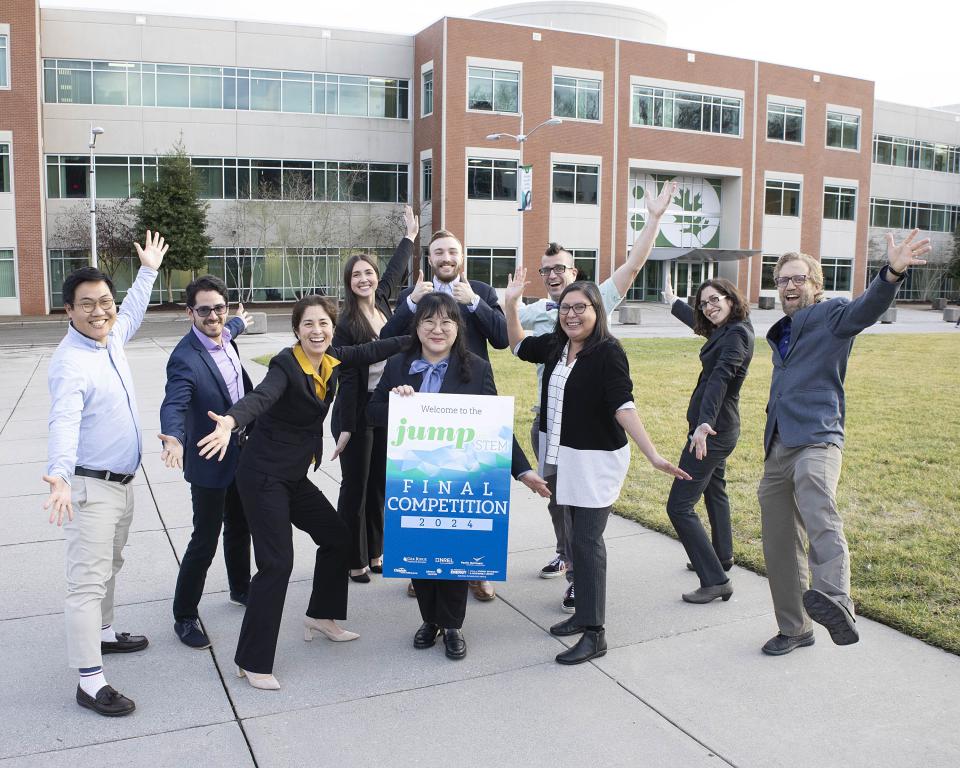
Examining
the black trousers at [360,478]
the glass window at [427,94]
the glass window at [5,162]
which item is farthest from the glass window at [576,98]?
the black trousers at [360,478]

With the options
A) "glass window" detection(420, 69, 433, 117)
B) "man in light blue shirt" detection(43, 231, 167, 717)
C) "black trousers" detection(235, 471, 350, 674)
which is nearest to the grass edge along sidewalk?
"black trousers" detection(235, 471, 350, 674)

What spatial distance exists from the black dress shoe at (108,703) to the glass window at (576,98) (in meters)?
42.6

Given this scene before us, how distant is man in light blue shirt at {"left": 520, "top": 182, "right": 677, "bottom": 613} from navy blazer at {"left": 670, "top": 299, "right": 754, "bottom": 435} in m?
0.66

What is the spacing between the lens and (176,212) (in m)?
39.1

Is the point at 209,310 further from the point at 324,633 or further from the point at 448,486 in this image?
the point at 324,633

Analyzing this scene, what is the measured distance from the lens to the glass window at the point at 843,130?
2039 inches

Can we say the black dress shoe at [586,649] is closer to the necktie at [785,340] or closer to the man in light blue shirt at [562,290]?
the man in light blue shirt at [562,290]

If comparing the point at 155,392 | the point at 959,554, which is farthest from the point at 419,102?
the point at 959,554

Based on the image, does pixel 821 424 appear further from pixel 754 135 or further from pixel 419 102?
pixel 754 135

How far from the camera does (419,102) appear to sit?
4369 cm

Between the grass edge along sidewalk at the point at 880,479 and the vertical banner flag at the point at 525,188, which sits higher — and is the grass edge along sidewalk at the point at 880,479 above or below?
below

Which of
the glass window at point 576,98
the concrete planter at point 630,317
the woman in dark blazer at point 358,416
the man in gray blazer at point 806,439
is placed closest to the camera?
the man in gray blazer at point 806,439

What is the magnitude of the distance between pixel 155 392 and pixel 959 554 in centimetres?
1187

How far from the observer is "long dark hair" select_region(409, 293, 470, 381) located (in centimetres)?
463
